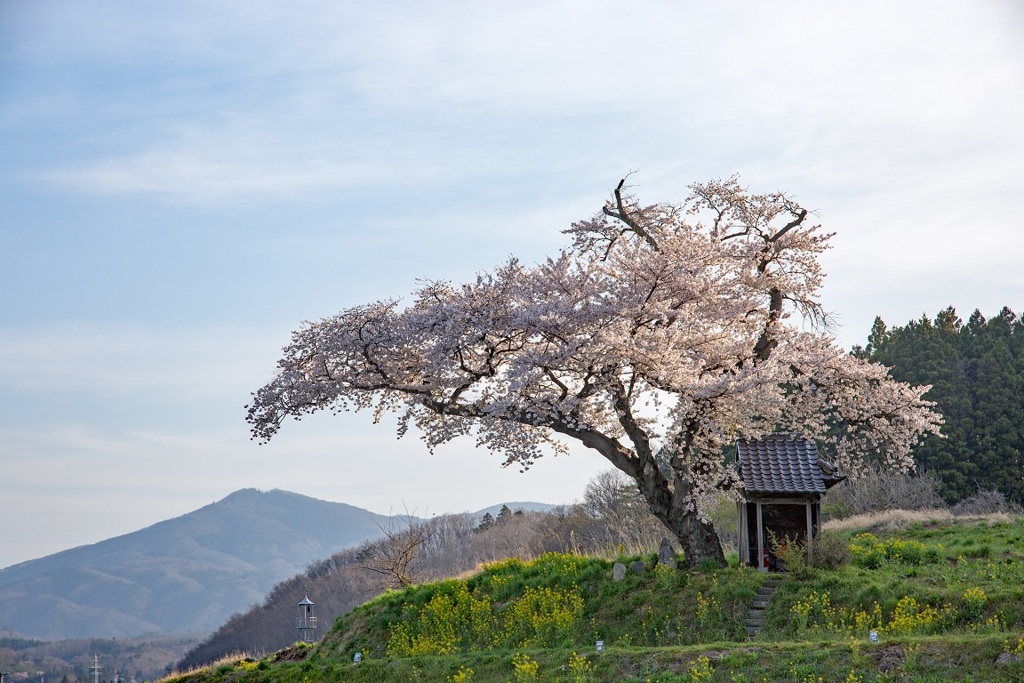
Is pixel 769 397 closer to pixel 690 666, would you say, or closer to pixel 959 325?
pixel 690 666

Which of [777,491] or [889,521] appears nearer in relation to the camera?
[777,491]

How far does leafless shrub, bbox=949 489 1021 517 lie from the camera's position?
4147 cm

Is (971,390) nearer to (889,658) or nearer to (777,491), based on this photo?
(777,491)

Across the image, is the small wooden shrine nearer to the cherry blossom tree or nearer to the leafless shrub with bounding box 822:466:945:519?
the cherry blossom tree

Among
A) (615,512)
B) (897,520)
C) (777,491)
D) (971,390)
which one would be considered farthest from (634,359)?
(971,390)

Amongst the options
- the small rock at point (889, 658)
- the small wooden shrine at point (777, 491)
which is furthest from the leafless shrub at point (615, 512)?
the small rock at point (889, 658)

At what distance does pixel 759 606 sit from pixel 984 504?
2894 centimetres

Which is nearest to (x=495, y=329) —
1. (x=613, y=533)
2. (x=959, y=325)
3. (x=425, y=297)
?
(x=425, y=297)

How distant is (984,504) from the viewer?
43.4 metres

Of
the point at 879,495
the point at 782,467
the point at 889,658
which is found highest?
the point at 782,467

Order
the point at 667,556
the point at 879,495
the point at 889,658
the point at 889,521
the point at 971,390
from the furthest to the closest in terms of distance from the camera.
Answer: the point at 971,390, the point at 879,495, the point at 889,521, the point at 667,556, the point at 889,658

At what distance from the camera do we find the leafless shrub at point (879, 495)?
42125 mm

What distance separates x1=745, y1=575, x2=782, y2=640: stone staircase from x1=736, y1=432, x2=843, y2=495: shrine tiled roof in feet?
6.33

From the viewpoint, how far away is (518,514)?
7312 cm
